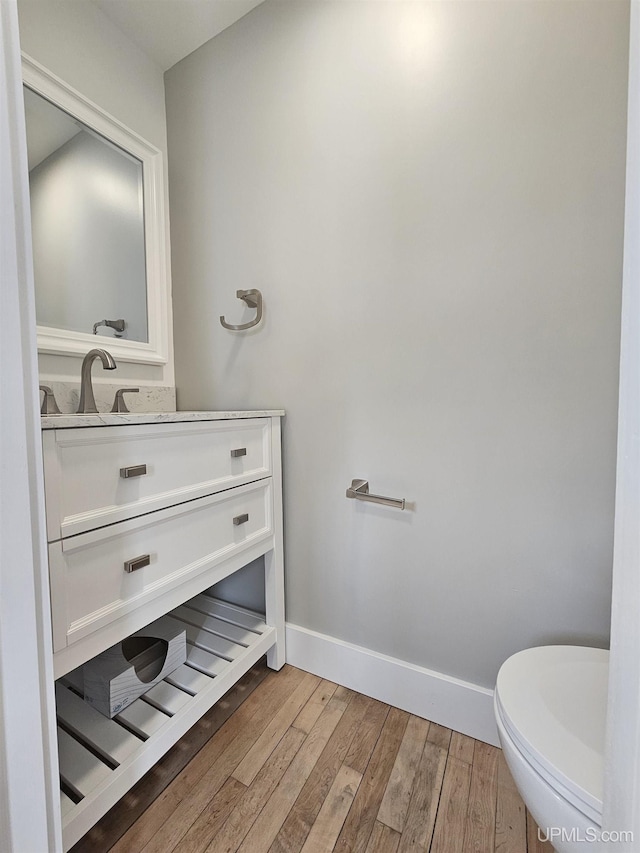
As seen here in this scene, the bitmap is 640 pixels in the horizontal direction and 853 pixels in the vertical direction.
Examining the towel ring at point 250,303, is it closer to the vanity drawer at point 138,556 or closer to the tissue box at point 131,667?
the vanity drawer at point 138,556

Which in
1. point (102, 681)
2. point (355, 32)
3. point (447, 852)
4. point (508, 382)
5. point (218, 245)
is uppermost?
point (355, 32)

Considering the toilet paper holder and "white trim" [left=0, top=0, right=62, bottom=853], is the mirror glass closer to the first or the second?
"white trim" [left=0, top=0, right=62, bottom=853]

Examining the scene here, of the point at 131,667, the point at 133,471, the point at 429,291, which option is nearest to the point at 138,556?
the point at 133,471

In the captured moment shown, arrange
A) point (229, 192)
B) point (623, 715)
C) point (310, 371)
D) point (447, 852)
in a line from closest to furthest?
point (623, 715) → point (447, 852) → point (310, 371) → point (229, 192)

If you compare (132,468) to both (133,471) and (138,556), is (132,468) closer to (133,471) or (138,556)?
(133,471)

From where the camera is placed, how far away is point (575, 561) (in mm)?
939

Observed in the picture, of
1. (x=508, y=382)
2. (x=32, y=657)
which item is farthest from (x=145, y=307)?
(x=508, y=382)

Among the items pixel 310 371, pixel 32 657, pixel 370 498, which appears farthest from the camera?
pixel 310 371

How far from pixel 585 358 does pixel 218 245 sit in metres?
1.35

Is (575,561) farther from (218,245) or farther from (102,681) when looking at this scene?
(218,245)

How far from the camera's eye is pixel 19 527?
562mm

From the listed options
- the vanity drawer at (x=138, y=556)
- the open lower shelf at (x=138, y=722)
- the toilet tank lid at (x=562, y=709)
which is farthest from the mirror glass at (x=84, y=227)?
the toilet tank lid at (x=562, y=709)

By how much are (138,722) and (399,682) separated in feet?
2.60

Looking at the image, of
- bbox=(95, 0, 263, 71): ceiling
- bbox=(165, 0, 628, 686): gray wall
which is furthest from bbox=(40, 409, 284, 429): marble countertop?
bbox=(95, 0, 263, 71): ceiling
